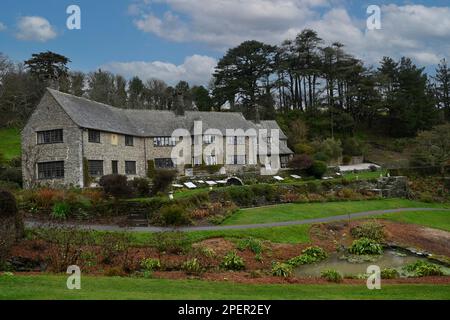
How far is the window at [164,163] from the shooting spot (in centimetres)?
4928

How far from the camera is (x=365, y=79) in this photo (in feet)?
239

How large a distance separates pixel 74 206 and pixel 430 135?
42.8 m

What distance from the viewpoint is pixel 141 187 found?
33.3 meters

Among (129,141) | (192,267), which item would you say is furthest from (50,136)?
(192,267)

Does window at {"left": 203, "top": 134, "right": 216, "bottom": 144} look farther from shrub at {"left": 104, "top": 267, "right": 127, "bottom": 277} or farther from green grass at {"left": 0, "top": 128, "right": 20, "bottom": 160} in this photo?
shrub at {"left": 104, "top": 267, "right": 127, "bottom": 277}

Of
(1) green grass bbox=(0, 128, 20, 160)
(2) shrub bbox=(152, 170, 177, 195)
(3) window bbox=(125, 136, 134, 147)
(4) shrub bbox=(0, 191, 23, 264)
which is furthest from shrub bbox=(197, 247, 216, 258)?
(1) green grass bbox=(0, 128, 20, 160)

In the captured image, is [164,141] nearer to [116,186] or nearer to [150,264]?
[116,186]

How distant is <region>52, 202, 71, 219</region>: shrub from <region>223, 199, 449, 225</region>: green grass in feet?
33.6

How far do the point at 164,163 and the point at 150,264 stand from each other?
31070 mm

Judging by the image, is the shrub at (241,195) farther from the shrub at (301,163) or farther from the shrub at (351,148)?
the shrub at (351,148)

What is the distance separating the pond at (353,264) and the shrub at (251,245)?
2.42 meters
